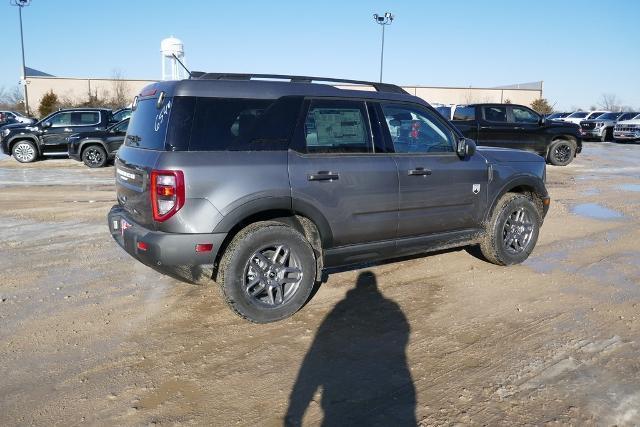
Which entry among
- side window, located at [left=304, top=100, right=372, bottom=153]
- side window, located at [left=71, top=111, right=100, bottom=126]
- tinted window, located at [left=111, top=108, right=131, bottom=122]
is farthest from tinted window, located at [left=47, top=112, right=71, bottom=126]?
side window, located at [left=304, top=100, right=372, bottom=153]

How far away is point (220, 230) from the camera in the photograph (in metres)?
3.98

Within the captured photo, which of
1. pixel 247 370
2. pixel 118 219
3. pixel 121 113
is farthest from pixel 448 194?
pixel 121 113

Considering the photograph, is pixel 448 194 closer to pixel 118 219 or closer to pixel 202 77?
pixel 202 77

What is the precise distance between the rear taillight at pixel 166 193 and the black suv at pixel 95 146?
39.0ft

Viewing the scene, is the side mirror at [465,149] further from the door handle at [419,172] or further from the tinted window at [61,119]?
the tinted window at [61,119]

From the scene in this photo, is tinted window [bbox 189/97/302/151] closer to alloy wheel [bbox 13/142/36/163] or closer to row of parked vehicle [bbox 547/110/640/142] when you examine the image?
alloy wheel [bbox 13/142/36/163]

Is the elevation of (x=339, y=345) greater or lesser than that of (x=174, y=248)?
lesser

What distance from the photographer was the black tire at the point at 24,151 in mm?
16078

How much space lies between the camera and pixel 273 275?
4309 mm

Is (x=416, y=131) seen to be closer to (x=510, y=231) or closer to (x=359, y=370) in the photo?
(x=510, y=231)

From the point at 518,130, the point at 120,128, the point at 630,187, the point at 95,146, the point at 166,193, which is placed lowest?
the point at 630,187

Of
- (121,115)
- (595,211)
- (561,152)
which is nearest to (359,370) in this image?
(595,211)

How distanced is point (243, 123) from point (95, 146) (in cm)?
1219

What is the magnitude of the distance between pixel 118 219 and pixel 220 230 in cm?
117
